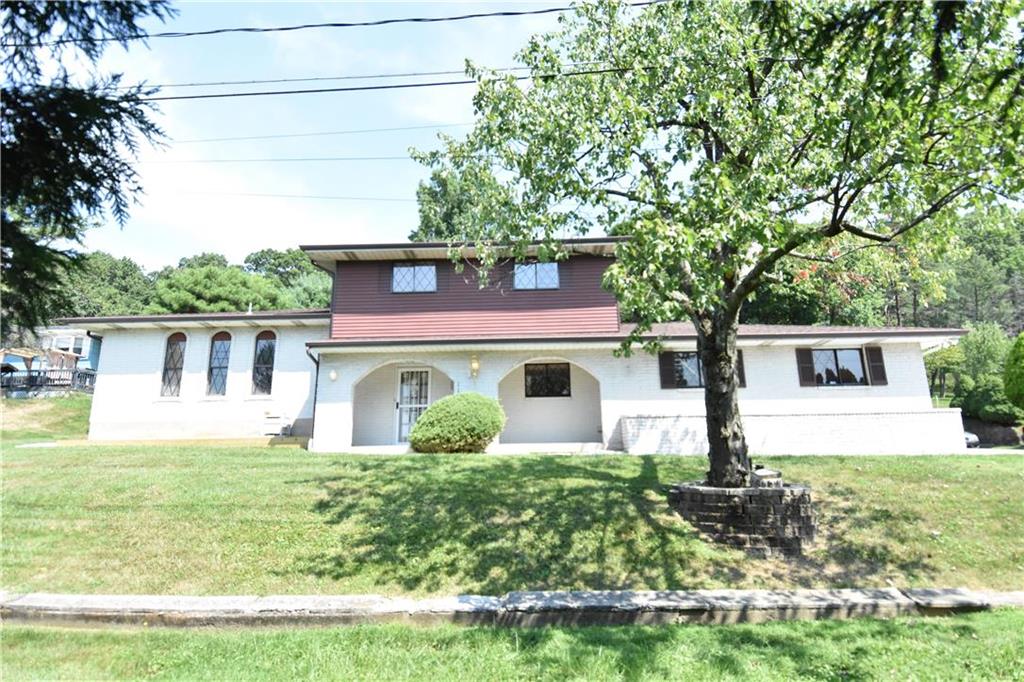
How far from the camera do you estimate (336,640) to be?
435 cm

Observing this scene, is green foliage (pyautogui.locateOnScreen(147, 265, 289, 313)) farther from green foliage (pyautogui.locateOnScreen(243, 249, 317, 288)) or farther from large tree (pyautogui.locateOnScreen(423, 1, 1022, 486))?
large tree (pyautogui.locateOnScreen(423, 1, 1022, 486))

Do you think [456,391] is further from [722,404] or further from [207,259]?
[207,259]

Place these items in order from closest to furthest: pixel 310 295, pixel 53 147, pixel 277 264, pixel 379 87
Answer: pixel 53 147, pixel 379 87, pixel 310 295, pixel 277 264

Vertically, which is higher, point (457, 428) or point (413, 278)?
point (413, 278)

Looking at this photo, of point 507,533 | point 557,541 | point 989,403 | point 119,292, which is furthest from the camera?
point 119,292

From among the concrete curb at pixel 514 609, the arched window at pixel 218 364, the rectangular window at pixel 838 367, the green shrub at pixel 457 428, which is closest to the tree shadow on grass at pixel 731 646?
the concrete curb at pixel 514 609

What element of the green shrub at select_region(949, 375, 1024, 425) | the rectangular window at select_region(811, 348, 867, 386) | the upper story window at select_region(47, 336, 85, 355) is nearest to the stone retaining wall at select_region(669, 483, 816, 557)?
the rectangular window at select_region(811, 348, 867, 386)

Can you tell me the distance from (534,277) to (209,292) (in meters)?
26.1

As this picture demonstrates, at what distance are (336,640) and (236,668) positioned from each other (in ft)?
2.46

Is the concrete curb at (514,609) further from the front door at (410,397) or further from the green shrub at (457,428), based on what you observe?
the front door at (410,397)

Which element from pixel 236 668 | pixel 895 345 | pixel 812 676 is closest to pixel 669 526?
pixel 812 676

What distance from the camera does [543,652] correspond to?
4.13 metres

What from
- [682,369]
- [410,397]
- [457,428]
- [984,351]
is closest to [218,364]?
[410,397]

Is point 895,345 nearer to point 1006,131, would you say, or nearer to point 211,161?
point 1006,131
